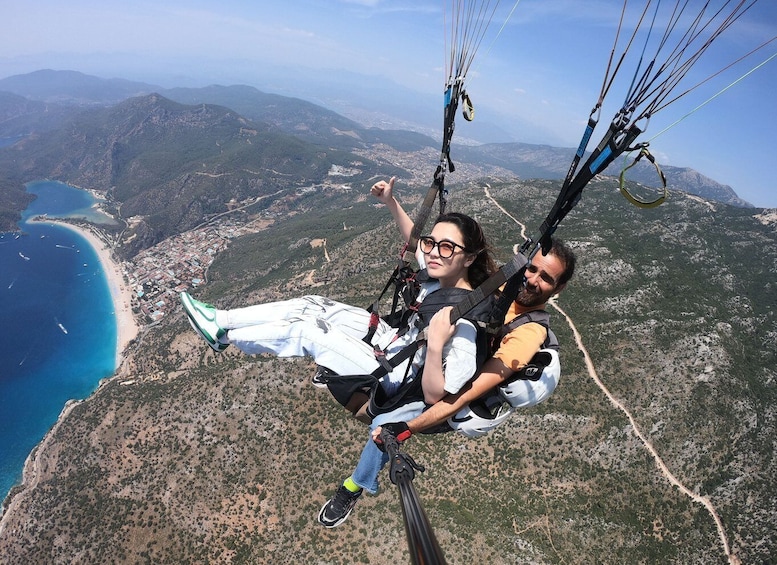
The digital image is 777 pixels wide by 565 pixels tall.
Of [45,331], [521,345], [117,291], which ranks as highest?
[521,345]

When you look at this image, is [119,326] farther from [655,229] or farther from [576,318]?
[655,229]

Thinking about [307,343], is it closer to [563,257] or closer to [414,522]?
[414,522]

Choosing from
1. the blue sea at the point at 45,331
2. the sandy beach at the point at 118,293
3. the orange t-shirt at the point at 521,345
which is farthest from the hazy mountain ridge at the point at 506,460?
the sandy beach at the point at 118,293

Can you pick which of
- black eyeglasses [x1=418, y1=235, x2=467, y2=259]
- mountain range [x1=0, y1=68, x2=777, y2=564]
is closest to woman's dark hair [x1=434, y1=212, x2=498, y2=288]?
black eyeglasses [x1=418, y1=235, x2=467, y2=259]

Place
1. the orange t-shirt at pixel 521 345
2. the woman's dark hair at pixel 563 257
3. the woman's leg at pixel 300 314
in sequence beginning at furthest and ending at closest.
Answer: the woman's leg at pixel 300 314
the woman's dark hair at pixel 563 257
the orange t-shirt at pixel 521 345

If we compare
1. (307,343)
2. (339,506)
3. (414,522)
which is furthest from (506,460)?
(414,522)

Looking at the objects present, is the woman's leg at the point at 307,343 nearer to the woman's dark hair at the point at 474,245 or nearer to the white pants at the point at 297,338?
the white pants at the point at 297,338

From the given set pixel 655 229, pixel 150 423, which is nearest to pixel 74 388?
pixel 150 423
